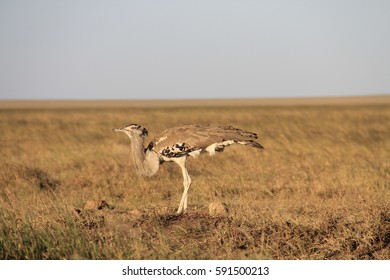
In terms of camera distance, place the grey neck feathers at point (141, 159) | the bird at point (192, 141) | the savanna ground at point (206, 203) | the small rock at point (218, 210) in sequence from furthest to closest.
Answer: the grey neck feathers at point (141, 159), the bird at point (192, 141), the small rock at point (218, 210), the savanna ground at point (206, 203)

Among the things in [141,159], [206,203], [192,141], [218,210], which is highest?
[192,141]

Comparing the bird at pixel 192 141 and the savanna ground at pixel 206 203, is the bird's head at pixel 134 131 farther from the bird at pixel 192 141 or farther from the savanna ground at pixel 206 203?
the savanna ground at pixel 206 203

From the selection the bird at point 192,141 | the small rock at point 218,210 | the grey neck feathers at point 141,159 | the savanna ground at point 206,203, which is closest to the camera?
the savanna ground at point 206,203

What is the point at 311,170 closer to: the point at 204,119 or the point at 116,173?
the point at 116,173

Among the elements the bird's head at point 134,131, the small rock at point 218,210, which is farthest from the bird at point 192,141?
the small rock at point 218,210

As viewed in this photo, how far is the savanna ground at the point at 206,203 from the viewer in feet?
25.0

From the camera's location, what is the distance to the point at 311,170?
1501 centimetres

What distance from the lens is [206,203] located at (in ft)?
37.1

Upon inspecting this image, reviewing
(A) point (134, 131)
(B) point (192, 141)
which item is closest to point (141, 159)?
(A) point (134, 131)

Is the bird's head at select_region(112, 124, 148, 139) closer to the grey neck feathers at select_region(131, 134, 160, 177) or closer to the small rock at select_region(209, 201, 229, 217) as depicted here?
the grey neck feathers at select_region(131, 134, 160, 177)

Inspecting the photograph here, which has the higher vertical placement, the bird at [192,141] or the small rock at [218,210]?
the bird at [192,141]

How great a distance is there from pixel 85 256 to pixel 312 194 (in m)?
5.93

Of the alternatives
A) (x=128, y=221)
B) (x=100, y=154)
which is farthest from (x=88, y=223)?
(x=100, y=154)

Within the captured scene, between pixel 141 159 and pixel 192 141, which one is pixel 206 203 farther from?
pixel 192 141
